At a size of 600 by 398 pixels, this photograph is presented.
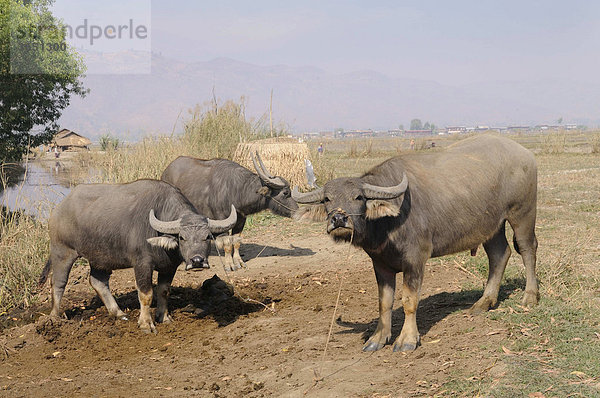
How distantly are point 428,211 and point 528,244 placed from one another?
1.50 metres

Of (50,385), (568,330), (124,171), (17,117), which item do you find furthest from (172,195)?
(17,117)

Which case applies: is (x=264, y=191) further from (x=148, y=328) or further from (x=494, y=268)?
(x=494, y=268)

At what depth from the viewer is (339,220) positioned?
15.6ft

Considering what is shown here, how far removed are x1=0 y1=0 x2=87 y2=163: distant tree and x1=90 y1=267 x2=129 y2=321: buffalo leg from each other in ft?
34.5

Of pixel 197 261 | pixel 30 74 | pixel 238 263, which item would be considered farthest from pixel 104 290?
pixel 30 74

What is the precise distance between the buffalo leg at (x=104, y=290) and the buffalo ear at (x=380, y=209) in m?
3.96

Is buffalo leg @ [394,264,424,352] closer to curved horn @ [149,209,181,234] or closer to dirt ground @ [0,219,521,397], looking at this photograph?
dirt ground @ [0,219,521,397]

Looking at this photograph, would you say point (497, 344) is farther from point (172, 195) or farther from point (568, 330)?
point (172, 195)

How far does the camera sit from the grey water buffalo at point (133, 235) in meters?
6.59

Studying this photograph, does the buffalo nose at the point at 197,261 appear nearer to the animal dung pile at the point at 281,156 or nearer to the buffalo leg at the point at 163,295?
the buffalo leg at the point at 163,295

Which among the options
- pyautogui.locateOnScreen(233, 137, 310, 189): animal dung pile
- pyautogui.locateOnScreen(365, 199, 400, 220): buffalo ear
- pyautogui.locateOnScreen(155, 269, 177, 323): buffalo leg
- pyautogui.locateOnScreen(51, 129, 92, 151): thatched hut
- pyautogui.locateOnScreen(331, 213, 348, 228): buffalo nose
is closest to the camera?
pyautogui.locateOnScreen(331, 213, 348, 228): buffalo nose

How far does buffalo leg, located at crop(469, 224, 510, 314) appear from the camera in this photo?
6086mm

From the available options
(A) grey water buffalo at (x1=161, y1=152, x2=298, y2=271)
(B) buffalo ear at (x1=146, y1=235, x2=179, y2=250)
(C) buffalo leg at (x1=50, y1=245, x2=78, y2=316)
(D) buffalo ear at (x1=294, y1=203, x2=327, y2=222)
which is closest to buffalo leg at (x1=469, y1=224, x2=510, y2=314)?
(D) buffalo ear at (x1=294, y1=203, x2=327, y2=222)

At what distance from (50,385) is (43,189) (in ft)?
Answer: 16.7
